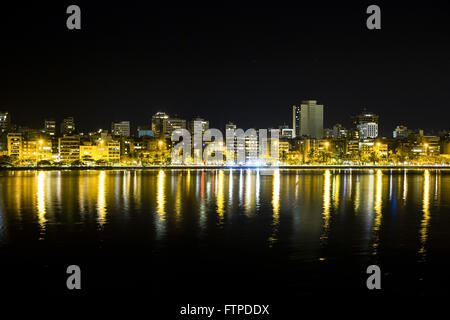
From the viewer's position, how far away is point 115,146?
101 meters

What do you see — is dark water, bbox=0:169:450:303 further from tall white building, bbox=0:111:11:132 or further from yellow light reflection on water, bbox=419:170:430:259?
tall white building, bbox=0:111:11:132

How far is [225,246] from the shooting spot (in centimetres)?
1415

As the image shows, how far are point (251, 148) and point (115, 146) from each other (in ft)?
155

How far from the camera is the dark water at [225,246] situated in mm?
10516

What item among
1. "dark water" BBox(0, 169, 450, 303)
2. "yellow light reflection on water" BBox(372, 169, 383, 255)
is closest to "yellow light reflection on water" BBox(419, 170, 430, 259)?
"dark water" BBox(0, 169, 450, 303)

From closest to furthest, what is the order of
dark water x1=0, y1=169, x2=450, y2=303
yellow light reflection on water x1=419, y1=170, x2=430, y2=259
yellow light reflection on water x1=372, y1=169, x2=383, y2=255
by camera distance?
dark water x1=0, y1=169, x2=450, y2=303
yellow light reflection on water x1=419, y1=170, x2=430, y2=259
yellow light reflection on water x1=372, y1=169, x2=383, y2=255

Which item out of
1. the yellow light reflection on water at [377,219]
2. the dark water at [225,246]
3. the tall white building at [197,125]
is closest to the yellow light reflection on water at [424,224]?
the dark water at [225,246]

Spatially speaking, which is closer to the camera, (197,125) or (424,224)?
(424,224)

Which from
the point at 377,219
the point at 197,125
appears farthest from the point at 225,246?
the point at 197,125

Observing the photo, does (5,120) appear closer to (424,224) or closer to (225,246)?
(225,246)

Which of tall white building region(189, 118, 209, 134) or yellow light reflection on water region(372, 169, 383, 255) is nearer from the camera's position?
yellow light reflection on water region(372, 169, 383, 255)

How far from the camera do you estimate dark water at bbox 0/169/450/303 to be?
10516 mm
